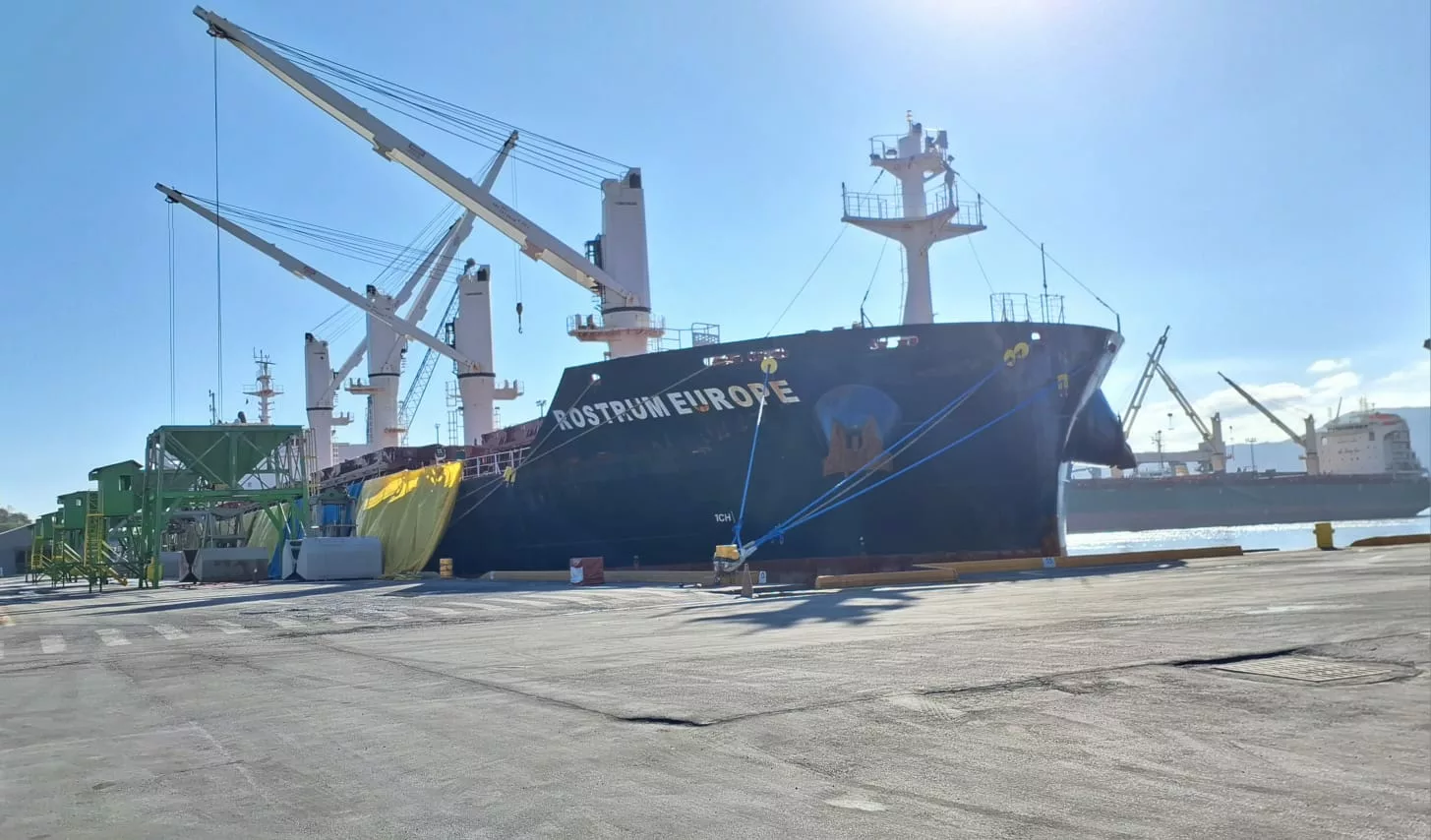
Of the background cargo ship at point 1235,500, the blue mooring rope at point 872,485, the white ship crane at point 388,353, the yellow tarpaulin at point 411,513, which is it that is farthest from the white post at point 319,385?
the background cargo ship at point 1235,500

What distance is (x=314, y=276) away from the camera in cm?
4153

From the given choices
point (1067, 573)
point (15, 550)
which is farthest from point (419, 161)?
point (15, 550)

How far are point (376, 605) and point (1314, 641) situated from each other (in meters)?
13.1

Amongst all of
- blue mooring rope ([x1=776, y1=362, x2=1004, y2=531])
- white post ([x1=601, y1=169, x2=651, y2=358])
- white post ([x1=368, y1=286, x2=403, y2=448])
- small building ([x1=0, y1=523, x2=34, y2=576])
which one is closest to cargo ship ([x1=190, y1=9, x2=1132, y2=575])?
blue mooring rope ([x1=776, y1=362, x2=1004, y2=531])

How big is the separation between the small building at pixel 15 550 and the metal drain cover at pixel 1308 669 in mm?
83176

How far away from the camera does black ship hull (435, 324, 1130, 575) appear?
21.0 meters

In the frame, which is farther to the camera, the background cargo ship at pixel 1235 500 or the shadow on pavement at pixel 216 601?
the background cargo ship at pixel 1235 500

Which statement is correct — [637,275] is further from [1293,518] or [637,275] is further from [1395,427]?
[1395,427]

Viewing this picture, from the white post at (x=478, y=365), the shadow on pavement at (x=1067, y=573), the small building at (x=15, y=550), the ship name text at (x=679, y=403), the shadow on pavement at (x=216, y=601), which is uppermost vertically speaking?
the white post at (x=478, y=365)

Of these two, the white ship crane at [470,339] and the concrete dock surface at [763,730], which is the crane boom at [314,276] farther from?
the concrete dock surface at [763,730]

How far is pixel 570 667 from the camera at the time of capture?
841 cm

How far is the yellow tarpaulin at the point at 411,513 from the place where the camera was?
29969 millimetres

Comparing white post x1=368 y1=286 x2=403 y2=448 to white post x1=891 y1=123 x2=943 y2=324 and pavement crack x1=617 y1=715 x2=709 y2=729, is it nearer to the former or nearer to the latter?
white post x1=891 y1=123 x2=943 y2=324

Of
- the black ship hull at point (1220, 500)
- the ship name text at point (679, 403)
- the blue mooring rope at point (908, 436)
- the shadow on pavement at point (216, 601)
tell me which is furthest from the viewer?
the black ship hull at point (1220, 500)
